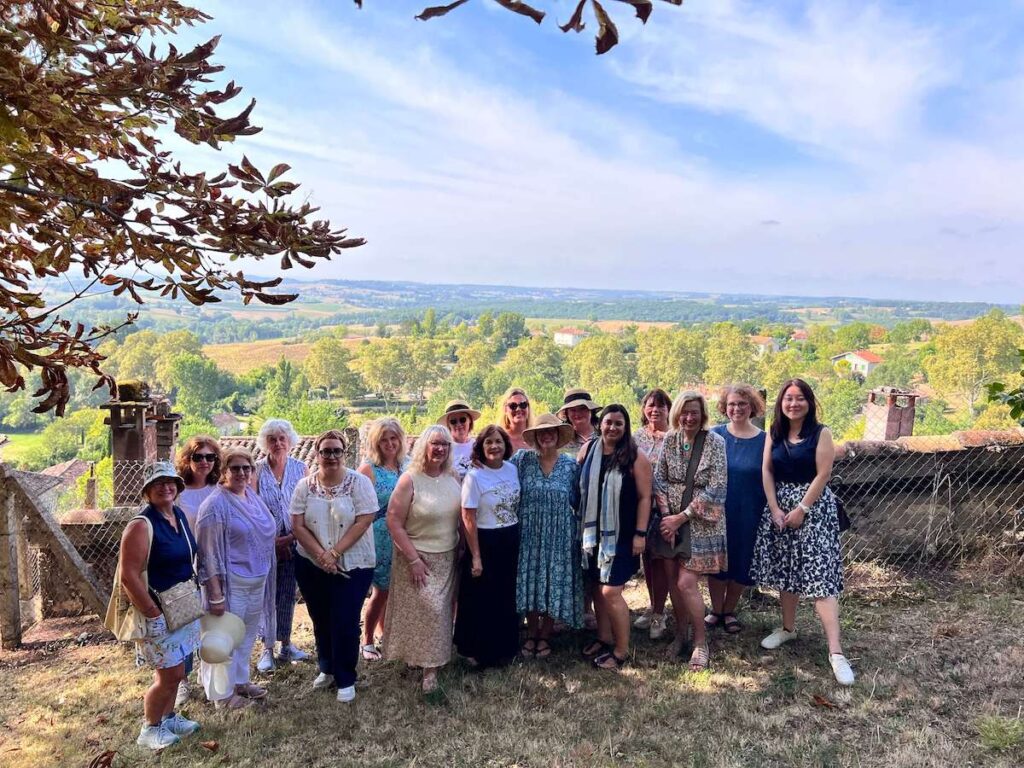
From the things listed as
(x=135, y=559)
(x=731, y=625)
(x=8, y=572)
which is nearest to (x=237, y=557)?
(x=135, y=559)

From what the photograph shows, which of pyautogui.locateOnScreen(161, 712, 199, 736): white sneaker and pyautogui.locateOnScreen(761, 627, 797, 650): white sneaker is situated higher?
pyautogui.locateOnScreen(761, 627, 797, 650): white sneaker

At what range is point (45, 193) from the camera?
2.05 meters

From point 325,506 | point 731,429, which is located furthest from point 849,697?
point 325,506

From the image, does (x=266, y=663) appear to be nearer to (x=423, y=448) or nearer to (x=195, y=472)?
(x=195, y=472)

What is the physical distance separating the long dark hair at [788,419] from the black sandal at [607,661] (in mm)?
1594

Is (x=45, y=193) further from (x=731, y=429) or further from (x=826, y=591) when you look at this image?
(x=826, y=591)

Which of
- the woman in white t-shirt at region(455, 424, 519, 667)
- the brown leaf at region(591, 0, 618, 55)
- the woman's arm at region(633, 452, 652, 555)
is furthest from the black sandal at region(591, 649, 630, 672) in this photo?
the brown leaf at region(591, 0, 618, 55)

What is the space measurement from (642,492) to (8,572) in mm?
4146

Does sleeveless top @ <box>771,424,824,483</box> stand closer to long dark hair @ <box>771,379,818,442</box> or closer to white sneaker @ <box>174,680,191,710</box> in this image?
long dark hair @ <box>771,379,818,442</box>

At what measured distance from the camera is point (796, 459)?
396cm

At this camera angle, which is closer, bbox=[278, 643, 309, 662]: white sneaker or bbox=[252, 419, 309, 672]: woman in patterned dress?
bbox=[252, 419, 309, 672]: woman in patterned dress

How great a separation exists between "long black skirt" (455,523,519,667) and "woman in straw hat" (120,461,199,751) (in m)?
1.48

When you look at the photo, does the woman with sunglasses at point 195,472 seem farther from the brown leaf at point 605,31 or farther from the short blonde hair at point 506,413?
the brown leaf at point 605,31

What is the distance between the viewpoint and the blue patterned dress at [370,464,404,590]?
410cm
